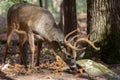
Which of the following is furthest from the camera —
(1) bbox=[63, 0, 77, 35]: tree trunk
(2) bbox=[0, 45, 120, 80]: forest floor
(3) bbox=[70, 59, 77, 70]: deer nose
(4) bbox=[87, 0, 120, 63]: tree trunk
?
(1) bbox=[63, 0, 77, 35]: tree trunk

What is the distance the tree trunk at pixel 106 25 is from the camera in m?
8.98

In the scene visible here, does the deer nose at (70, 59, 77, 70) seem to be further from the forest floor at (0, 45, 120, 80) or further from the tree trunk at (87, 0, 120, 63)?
the tree trunk at (87, 0, 120, 63)

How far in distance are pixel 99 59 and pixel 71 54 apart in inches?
46.2

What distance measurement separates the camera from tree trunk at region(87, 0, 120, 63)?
8.98 meters

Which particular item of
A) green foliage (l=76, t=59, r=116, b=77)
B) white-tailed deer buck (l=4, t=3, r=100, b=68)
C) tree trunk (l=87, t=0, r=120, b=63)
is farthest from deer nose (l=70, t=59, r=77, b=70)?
tree trunk (l=87, t=0, r=120, b=63)

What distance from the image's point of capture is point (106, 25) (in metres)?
9.05

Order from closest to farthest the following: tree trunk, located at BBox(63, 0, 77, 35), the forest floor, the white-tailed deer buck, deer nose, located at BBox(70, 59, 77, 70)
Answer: the forest floor, deer nose, located at BBox(70, 59, 77, 70), the white-tailed deer buck, tree trunk, located at BBox(63, 0, 77, 35)

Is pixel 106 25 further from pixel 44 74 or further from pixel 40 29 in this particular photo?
pixel 44 74

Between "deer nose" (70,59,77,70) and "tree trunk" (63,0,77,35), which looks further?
"tree trunk" (63,0,77,35)

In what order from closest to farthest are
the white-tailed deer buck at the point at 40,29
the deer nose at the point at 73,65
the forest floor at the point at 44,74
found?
the forest floor at the point at 44,74
the deer nose at the point at 73,65
the white-tailed deer buck at the point at 40,29

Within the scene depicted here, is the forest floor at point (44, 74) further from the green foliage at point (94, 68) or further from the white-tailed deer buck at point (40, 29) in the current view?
the white-tailed deer buck at point (40, 29)

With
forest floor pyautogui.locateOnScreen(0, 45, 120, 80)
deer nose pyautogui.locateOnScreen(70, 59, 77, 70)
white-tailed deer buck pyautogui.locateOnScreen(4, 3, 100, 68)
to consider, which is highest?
white-tailed deer buck pyautogui.locateOnScreen(4, 3, 100, 68)

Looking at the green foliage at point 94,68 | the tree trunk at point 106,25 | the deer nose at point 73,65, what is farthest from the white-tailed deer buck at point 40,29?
the tree trunk at point 106,25

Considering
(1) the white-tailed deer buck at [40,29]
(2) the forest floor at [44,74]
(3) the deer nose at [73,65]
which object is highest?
(1) the white-tailed deer buck at [40,29]
